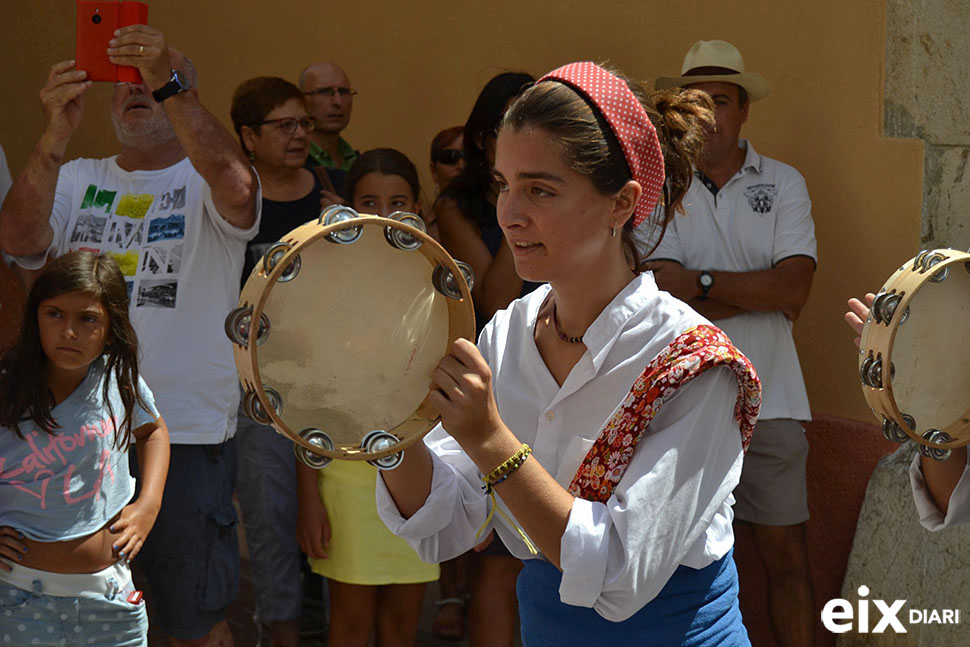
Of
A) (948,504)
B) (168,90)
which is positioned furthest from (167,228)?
(948,504)

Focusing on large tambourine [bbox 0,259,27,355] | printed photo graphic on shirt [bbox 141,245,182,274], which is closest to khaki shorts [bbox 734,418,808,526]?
printed photo graphic on shirt [bbox 141,245,182,274]

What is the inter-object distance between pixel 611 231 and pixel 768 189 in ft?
8.30

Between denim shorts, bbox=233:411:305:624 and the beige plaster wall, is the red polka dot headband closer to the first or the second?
denim shorts, bbox=233:411:305:624

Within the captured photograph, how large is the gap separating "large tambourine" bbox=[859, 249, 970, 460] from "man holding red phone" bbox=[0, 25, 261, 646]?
7.19 feet

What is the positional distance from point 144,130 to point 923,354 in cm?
276

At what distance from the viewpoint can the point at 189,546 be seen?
13.4ft

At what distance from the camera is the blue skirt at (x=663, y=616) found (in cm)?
235

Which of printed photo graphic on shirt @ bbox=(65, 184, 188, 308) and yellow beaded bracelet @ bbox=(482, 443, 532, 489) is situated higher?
printed photo graphic on shirt @ bbox=(65, 184, 188, 308)

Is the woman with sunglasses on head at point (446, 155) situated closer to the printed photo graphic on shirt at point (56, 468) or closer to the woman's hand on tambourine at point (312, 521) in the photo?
the woman's hand on tambourine at point (312, 521)

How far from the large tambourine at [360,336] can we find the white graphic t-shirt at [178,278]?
1974 mm

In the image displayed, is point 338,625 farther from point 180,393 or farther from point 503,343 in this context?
point 503,343

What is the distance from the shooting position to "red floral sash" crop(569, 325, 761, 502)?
2203mm

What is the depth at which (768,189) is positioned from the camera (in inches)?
188

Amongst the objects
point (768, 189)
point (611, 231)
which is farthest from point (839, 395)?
point (611, 231)
